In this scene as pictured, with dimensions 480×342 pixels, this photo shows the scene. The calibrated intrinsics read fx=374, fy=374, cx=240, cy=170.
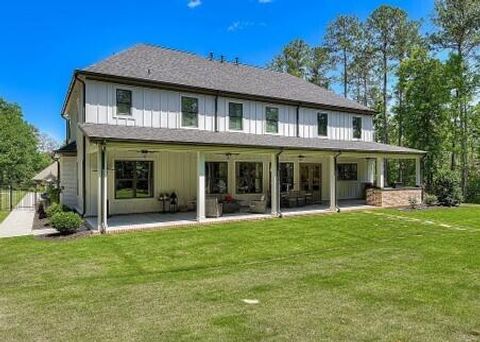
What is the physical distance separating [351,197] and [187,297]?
60.5 feet

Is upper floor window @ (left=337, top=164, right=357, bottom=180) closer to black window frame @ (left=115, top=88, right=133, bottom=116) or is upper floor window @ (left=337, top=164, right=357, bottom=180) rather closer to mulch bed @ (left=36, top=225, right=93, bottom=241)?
black window frame @ (left=115, top=88, right=133, bottom=116)

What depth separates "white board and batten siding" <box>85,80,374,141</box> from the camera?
14.6 m

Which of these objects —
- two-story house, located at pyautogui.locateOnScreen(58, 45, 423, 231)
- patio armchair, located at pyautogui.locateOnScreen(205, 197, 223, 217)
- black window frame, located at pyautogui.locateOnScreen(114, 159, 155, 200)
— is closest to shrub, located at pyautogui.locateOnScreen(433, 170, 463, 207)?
two-story house, located at pyautogui.locateOnScreen(58, 45, 423, 231)

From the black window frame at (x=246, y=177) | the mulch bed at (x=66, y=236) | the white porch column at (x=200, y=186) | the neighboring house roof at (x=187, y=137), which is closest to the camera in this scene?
the mulch bed at (x=66, y=236)

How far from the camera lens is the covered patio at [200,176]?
13.0 m

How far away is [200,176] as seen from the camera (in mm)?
13492

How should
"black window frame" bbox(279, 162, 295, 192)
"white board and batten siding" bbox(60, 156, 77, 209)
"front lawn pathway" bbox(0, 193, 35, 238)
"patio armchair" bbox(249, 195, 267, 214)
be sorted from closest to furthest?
"front lawn pathway" bbox(0, 193, 35, 238)
"patio armchair" bbox(249, 195, 267, 214)
"white board and batten siding" bbox(60, 156, 77, 209)
"black window frame" bbox(279, 162, 295, 192)

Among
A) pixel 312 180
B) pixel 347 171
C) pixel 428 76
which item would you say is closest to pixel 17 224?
pixel 312 180

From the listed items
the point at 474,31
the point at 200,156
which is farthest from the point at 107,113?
the point at 474,31

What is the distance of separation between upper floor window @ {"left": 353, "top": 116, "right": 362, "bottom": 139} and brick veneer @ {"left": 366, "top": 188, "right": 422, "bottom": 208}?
4.25 metres

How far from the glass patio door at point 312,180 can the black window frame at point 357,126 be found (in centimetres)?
322

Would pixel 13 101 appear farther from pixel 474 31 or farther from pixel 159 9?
pixel 474 31

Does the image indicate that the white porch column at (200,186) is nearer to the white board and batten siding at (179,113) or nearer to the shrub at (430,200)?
the white board and batten siding at (179,113)

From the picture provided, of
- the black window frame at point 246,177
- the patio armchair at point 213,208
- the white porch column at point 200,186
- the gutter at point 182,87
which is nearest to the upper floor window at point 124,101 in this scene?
the gutter at point 182,87
